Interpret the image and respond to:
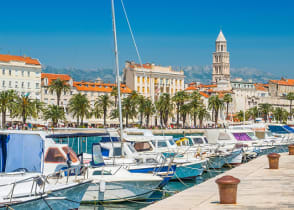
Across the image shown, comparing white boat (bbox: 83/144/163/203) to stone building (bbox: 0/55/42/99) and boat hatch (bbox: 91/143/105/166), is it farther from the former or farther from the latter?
stone building (bbox: 0/55/42/99)

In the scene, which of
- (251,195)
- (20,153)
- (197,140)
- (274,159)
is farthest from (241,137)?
(20,153)

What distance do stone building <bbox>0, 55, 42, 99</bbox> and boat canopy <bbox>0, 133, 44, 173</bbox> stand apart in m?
112

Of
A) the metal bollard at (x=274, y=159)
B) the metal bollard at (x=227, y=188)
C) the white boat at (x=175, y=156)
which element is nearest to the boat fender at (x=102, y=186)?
the metal bollard at (x=227, y=188)

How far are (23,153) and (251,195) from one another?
30.7 ft

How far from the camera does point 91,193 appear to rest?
2406 cm

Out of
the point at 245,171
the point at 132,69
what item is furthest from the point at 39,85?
the point at 245,171

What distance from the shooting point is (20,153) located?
21078 millimetres

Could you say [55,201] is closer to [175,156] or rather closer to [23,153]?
[23,153]

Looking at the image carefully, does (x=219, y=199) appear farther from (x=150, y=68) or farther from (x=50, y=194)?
(x=150, y=68)

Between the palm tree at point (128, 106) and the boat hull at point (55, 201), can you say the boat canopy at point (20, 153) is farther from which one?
the palm tree at point (128, 106)

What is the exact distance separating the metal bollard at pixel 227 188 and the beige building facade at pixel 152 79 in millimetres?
138468

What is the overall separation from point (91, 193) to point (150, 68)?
140 meters

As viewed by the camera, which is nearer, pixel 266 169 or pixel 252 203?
pixel 252 203

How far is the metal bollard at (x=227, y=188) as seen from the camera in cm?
1602
